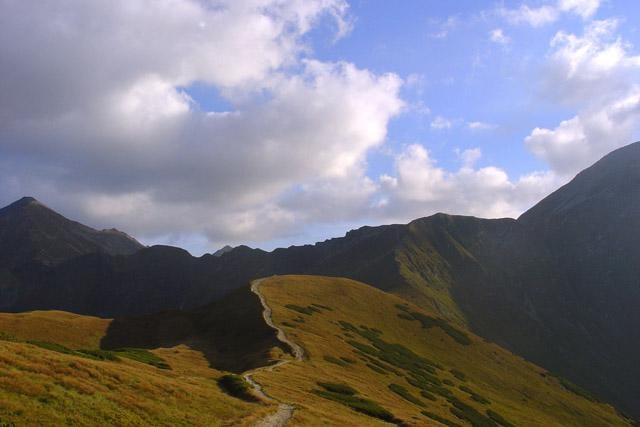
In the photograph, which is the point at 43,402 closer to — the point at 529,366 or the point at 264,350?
the point at 264,350

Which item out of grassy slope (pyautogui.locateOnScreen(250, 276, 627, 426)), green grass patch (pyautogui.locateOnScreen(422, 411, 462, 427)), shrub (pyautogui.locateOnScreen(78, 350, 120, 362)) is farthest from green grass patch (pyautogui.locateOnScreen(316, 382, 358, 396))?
shrub (pyautogui.locateOnScreen(78, 350, 120, 362))

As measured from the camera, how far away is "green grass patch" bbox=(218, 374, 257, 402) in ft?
112

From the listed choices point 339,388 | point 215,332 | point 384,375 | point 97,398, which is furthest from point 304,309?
point 97,398

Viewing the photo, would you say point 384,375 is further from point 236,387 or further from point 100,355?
point 100,355

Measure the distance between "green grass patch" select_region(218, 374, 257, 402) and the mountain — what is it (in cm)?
16

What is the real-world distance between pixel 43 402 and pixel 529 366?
11195cm

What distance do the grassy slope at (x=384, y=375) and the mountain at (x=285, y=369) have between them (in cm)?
31

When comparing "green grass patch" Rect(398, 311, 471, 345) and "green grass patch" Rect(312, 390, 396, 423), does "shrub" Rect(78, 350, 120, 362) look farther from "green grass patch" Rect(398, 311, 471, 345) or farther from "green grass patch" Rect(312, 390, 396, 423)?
"green grass patch" Rect(398, 311, 471, 345)

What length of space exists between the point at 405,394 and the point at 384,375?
19.6 feet

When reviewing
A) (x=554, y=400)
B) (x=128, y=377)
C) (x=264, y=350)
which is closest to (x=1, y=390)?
(x=128, y=377)

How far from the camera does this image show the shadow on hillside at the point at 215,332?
6014 centimetres

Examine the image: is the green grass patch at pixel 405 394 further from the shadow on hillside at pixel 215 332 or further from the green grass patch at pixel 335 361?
the shadow on hillside at pixel 215 332

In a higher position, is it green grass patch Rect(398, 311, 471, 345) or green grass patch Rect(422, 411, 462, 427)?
green grass patch Rect(398, 311, 471, 345)

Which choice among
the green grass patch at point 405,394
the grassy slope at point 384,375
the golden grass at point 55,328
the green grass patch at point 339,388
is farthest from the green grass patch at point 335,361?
the golden grass at point 55,328
